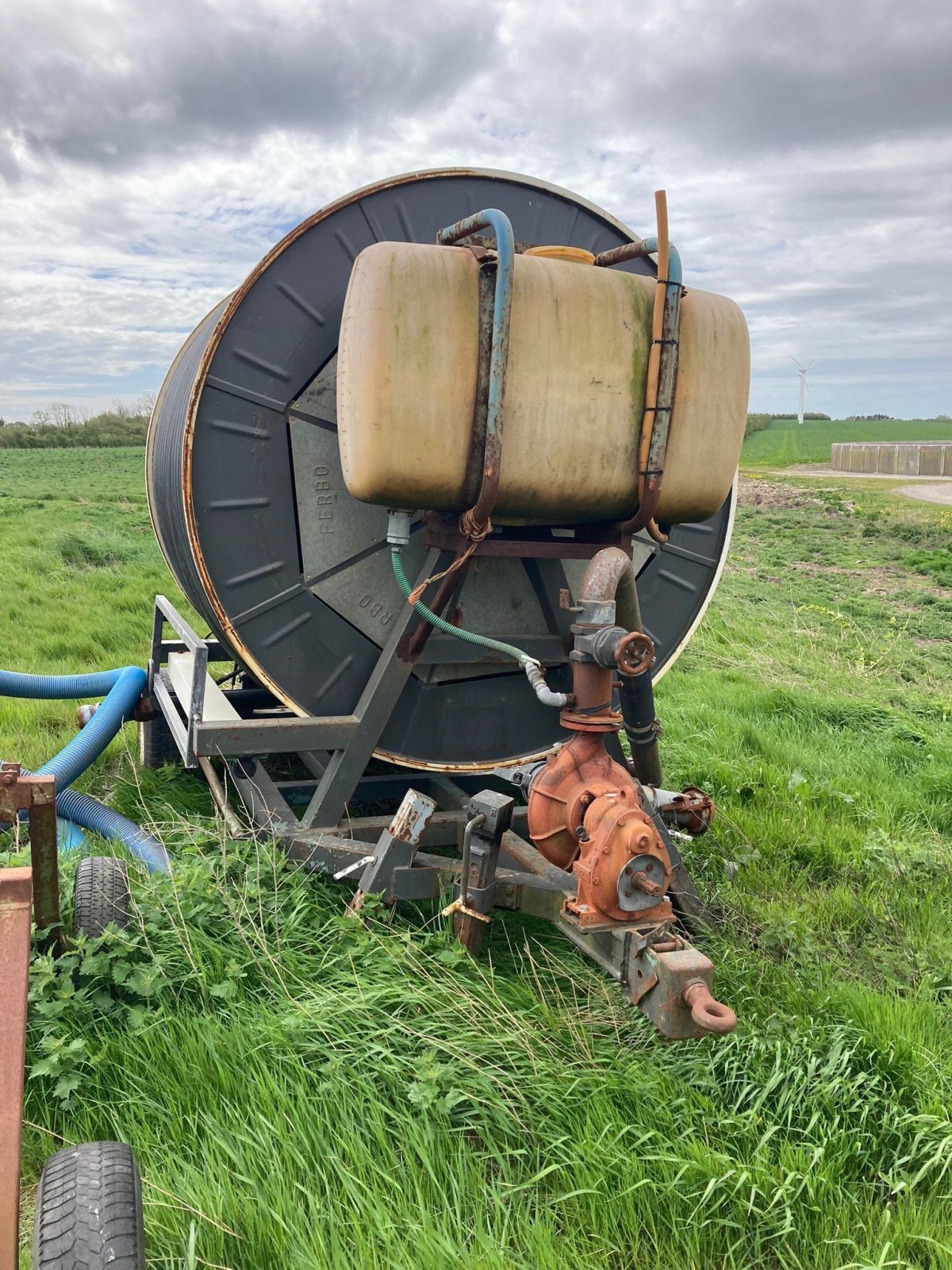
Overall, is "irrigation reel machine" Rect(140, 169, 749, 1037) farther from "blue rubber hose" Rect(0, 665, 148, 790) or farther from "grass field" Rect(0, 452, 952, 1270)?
"blue rubber hose" Rect(0, 665, 148, 790)

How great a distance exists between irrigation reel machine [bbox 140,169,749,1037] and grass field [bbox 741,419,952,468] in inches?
2202

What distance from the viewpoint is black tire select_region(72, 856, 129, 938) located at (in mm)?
3281

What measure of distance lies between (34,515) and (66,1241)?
1773 cm

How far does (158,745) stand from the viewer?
5582 millimetres

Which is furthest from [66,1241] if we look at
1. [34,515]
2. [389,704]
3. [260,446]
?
[34,515]

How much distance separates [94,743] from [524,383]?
2932 mm

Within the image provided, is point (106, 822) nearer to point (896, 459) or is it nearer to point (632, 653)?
point (632, 653)

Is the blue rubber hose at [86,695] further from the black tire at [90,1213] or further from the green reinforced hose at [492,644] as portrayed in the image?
the black tire at [90,1213]


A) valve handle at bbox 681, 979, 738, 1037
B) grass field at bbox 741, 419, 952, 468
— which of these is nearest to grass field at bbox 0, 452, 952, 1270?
valve handle at bbox 681, 979, 738, 1037

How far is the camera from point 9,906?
2.06m

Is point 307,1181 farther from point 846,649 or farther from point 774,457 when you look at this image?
point 774,457

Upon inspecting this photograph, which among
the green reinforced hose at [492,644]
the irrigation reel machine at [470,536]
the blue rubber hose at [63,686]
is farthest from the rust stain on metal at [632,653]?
the blue rubber hose at [63,686]

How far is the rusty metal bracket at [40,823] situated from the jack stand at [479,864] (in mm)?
1228

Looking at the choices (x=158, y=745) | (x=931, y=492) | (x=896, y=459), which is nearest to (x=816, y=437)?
(x=896, y=459)
